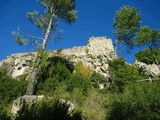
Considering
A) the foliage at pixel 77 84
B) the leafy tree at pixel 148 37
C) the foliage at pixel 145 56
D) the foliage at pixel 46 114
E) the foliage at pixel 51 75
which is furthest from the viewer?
the foliage at pixel 145 56

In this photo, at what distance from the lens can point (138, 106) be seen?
1218 centimetres

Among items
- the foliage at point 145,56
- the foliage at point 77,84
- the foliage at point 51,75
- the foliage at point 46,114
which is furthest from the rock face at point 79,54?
the foliage at point 46,114

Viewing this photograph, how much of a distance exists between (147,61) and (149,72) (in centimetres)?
706

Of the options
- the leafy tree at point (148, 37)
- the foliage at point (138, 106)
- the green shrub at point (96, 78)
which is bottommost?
the foliage at point (138, 106)

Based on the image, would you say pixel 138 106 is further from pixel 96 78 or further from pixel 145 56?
pixel 145 56

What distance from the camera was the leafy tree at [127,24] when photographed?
33.7 metres

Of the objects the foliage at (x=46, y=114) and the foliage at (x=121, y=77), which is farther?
the foliage at (x=121, y=77)

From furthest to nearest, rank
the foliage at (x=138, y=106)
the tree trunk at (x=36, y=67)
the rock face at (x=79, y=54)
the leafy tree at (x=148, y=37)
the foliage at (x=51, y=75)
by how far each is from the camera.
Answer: the rock face at (x=79, y=54), the leafy tree at (x=148, y=37), the foliage at (x=51, y=75), the tree trunk at (x=36, y=67), the foliage at (x=138, y=106)

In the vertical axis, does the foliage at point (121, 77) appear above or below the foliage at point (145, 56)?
below

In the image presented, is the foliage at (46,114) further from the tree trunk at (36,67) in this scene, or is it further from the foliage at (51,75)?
the foliage at (51,75)

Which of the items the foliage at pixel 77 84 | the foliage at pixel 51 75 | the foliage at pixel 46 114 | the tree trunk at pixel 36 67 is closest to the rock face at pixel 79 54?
the foliage at pixel 51 75

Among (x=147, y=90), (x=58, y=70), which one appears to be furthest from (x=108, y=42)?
(x=147, y=90)

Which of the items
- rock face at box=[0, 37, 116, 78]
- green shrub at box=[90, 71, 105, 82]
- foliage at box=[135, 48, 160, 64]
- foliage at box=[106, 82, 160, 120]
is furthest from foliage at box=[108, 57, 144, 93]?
rock face at box=[0, 37, 116, 78]

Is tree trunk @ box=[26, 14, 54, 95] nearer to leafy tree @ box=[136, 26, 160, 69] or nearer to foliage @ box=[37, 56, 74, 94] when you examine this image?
foliage @ box=[37, 56, 74, 94]
